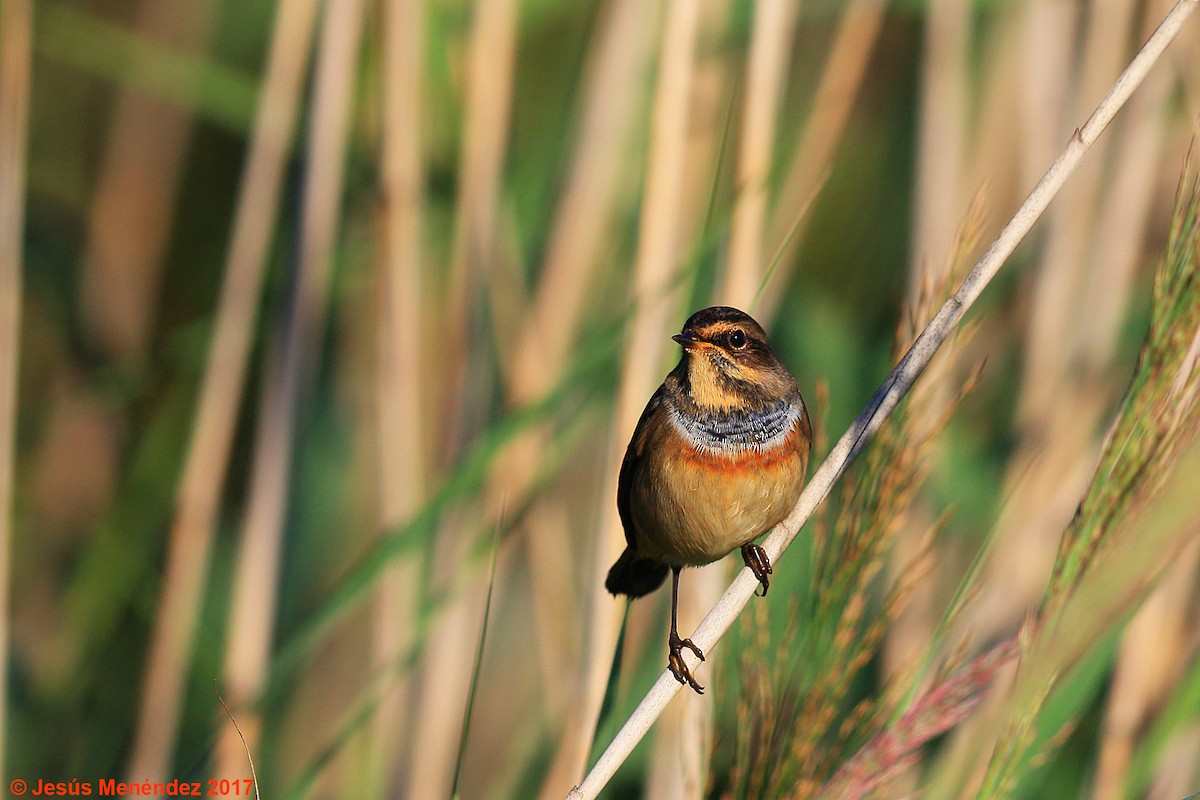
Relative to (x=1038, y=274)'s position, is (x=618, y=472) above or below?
below

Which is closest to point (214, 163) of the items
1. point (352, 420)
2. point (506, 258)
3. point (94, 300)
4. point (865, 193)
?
point (94, 300)

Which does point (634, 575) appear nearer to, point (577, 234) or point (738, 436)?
point (738, 436)

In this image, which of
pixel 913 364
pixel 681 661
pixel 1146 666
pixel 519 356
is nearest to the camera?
pixel 913 364

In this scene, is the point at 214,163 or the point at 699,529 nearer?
the point at 699,529

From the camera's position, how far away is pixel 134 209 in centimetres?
376

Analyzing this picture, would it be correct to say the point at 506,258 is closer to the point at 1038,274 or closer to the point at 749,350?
the point at 749,350

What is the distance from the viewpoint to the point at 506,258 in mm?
2871

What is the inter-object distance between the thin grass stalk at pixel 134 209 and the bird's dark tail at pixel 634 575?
2052mm

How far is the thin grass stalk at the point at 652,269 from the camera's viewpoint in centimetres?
237

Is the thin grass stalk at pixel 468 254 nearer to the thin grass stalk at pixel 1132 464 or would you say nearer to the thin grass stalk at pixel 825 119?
the thin grass stalk at pixel 825 119

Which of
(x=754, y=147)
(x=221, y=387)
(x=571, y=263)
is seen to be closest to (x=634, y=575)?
(x=571, y=263)

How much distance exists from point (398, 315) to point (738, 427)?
0.87 meters

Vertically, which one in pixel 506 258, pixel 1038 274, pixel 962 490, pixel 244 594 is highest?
pixel 1038 274

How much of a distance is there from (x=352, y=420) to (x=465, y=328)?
2.71 ft
